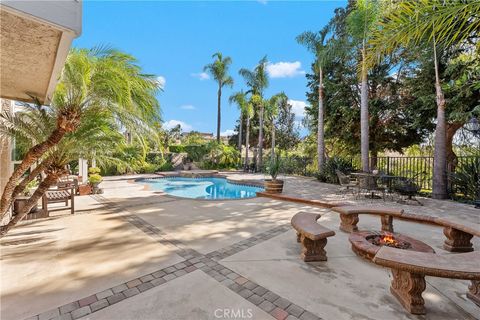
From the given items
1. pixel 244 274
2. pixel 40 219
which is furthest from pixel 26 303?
pixel 40 219

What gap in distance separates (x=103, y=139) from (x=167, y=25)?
281 inches

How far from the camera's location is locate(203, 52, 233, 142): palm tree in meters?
22.9

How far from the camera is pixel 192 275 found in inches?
120

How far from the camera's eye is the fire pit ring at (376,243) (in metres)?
3.44

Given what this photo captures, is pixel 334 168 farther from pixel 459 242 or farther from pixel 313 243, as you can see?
pixel 313 243

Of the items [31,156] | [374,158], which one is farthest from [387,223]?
[374,158]

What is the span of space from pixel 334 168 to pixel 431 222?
7590mm

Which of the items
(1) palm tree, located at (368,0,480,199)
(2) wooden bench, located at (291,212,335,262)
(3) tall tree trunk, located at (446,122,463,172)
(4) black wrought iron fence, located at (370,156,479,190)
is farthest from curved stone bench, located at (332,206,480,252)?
(3) tall tree trunk, located at (446,122,463,172)

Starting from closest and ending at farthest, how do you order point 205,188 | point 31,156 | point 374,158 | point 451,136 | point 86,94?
point 31,156, point 86,94, point 451,136, point 205,188, point 374,158

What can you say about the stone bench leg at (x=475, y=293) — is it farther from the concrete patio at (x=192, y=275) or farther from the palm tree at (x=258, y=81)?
the palm tree at (x=258, y=81)

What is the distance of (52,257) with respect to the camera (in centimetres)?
350

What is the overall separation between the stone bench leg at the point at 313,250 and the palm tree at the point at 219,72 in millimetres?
19956

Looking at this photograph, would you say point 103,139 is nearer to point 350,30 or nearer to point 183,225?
point 183,225

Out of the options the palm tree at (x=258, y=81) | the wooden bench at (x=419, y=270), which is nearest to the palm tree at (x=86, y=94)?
the wooden bench at (x=419, y=270)
